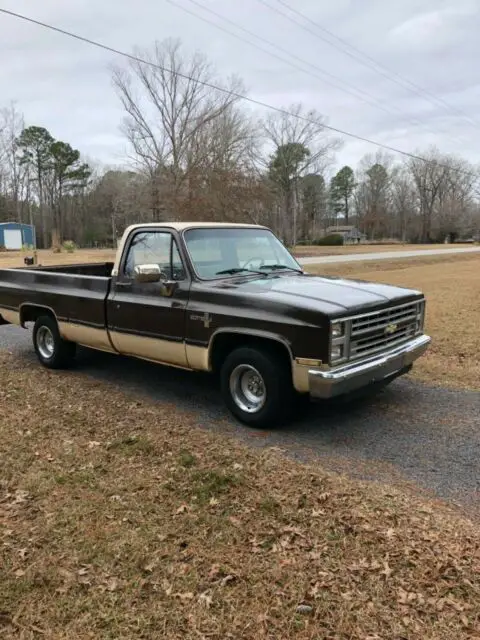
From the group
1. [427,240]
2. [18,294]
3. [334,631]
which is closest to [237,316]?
[334,631]

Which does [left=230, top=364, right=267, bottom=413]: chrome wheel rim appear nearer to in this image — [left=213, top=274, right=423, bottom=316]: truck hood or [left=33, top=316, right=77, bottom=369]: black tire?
[left=213, top=274, right=423, bottom=316]: truck hood

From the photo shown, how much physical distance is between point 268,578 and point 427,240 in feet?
300

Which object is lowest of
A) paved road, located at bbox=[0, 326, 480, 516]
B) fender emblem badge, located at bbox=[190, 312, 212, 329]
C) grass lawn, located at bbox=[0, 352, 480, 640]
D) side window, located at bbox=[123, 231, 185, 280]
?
grass lawn, located at bbox=[0, 352, 480, 640]

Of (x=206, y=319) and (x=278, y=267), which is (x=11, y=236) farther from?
(x=206, y=319)

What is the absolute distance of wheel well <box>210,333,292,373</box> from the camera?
4685mm

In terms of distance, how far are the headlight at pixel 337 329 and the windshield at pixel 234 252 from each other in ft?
4.97

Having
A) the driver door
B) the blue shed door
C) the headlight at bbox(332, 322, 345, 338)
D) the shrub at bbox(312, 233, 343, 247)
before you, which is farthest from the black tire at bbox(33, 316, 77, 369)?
the shrub at bbox(312, 233, 343, 247)

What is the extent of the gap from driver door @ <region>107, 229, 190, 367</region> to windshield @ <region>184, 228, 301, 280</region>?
0.20m

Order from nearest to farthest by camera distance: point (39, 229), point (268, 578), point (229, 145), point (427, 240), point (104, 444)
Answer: point (268, 578) → point (104, 444) → point (229, 145) → point (39, 229) → point (427, 240)

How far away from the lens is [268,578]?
9.13ft

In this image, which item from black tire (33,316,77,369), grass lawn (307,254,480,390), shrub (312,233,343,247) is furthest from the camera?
shrub (312,233,343,247)

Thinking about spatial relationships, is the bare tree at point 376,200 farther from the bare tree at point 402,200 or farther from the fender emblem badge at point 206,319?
the fender emblem badge at point 206,319

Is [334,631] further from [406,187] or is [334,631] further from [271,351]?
[406,187]

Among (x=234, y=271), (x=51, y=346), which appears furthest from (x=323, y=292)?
(x=51, y=346)
